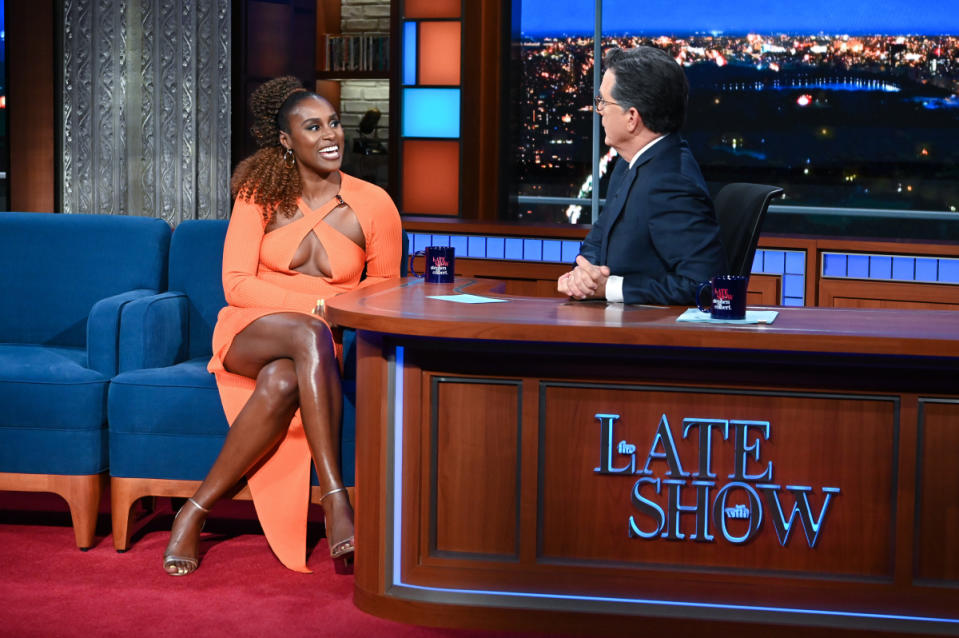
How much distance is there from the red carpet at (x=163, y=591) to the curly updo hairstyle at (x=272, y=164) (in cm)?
99

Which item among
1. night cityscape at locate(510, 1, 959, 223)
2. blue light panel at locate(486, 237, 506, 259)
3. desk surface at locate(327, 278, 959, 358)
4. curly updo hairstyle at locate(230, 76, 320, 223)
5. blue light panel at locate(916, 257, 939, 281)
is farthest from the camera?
night cityscape at locate(510, 1, 959, 223)

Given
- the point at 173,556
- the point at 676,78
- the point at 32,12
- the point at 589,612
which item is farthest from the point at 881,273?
the point at 32,12

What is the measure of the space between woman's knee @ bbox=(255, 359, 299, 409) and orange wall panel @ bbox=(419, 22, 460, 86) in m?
3.66

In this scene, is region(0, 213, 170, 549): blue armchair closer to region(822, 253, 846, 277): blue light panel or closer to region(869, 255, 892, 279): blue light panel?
region(822, 253, 846, 277): blue light panel

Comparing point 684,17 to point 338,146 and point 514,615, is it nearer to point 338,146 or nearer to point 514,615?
point 338,146

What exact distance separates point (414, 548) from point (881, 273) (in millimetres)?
2882

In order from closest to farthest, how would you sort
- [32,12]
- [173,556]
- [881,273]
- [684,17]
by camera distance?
1. [173,556]
2. [881,273]
3. [32,12]
4. [684,17]

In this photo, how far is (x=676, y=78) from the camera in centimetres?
273

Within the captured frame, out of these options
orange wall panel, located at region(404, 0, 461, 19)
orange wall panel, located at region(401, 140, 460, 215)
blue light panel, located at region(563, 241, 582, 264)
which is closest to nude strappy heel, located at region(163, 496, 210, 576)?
blue light panel, located at region(563, 241, 582, 264)

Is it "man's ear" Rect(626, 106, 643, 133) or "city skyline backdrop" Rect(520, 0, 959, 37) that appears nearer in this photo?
"man's ear" Rect(626, 106, 643, 133)

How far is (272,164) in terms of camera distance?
3432 mm

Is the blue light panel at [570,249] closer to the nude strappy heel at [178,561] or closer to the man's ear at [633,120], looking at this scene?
the man's ear at [633,120]

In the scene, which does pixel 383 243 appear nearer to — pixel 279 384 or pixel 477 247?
pixel 279 384

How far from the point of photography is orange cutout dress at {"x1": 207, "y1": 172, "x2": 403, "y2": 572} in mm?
3092
